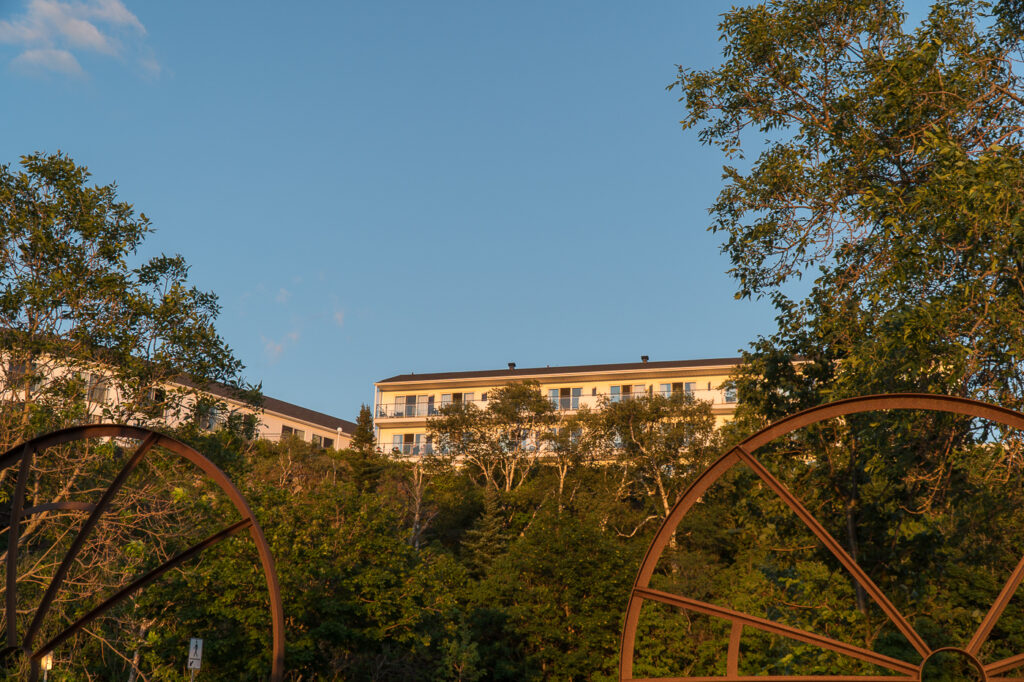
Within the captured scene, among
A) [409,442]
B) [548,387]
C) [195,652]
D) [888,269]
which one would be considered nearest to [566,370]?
[548,387]

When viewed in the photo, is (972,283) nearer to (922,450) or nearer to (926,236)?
(926,236)

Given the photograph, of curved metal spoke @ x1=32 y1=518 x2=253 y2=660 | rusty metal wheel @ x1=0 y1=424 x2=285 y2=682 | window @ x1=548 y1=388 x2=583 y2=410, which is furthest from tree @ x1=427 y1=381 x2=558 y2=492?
curved metal spoke @ x1=32 y1=518 x2=253 y2=660

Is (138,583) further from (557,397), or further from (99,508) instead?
(557,397)

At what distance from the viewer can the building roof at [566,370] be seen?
63.9 metres

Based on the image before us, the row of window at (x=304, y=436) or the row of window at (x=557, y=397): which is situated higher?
the row of window at (x=557, y=397)

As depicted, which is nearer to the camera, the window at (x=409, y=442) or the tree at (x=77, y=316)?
the tree at (x=77, y=316)

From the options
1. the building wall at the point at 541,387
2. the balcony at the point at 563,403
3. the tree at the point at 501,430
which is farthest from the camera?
the building wall at the point at 541,387

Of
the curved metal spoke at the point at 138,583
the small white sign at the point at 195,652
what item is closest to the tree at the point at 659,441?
the small white sign at the point at 195,652

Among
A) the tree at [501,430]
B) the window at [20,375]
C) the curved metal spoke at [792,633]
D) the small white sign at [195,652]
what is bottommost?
the small white sign at [195,652]

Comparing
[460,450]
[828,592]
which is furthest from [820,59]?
[460,450]

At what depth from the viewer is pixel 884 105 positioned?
14.2 metres

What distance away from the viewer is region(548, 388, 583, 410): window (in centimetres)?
6644

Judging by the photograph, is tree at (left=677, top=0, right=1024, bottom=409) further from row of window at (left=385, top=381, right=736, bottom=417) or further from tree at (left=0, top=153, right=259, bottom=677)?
row of window at (left=385, top=381, right=736, bottom=417)

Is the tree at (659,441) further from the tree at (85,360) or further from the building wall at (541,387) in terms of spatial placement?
the tree at (85,360)
